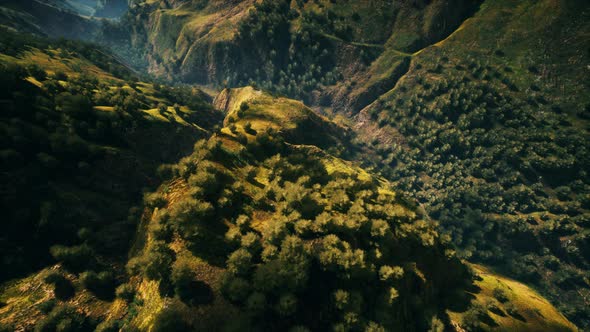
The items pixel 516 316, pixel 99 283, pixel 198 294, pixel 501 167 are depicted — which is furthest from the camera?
pixel 501 167

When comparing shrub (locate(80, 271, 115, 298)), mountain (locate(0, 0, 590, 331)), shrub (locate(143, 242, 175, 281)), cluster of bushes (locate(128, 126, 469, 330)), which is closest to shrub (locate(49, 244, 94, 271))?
mountain (locate(0, 0, 590, 331))

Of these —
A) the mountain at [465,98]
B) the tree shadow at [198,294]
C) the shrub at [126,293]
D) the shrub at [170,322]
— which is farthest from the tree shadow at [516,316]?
the shrub at [126,293]

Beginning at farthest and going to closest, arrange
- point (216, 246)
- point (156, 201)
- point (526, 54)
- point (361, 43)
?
1. point (361, 43)
2. point (526, 54)
3. point (156, 201)
4. point (216, 246)

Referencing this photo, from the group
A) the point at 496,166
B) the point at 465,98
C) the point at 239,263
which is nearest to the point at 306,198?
the point at 239,263

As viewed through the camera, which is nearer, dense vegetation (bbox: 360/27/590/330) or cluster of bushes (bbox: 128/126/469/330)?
cluster of bushes (bbox: 128/126/469/330)

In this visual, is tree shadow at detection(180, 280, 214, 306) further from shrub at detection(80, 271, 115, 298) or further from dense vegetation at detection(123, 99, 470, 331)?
shrub at detection(80, 271, 115, 298)

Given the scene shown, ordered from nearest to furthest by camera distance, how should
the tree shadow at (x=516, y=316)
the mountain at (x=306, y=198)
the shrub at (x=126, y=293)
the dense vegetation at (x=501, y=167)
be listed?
the mountain at (x=306, y=198), the shrub at (x=126, y=293), the tree shadow at (x=516, y=316), the dense vegetation at (x=501, y=167)

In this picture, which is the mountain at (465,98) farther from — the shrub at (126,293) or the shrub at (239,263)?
the shrub at (126,293)

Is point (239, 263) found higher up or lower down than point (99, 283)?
higher up

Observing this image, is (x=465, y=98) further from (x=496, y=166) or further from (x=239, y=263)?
(x=239, y=263)

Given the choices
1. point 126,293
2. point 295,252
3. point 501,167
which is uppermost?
point 501,167

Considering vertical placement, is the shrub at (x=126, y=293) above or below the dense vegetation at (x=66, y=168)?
below
